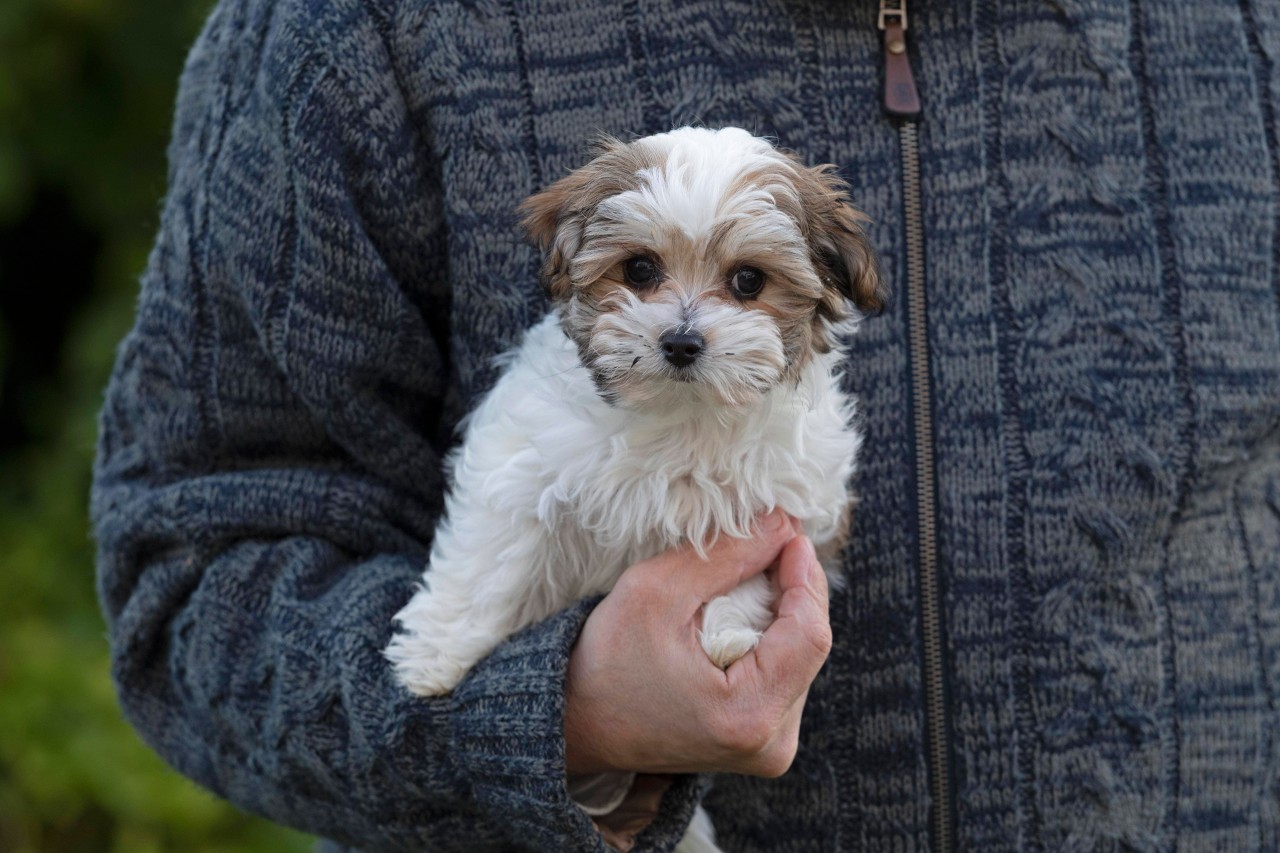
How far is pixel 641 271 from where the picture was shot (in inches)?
93.6

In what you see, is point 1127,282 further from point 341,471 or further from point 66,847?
point 66,847

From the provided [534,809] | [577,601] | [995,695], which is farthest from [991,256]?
[534,809]

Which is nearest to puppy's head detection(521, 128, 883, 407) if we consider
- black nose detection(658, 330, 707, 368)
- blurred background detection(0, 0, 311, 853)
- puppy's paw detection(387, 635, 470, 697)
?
black nose detection(658, 330, 707, 368)

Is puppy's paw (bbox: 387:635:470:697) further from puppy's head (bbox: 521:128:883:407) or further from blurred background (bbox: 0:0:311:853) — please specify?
blurred background (bbox: 0:0:311:853)

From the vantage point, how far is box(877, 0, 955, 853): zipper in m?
2.61

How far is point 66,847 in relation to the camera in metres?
5.20

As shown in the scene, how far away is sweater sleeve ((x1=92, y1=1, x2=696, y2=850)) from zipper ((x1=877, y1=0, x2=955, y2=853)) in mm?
557

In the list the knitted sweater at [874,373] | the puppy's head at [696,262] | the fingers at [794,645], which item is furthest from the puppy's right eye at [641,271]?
the fingers at [794,645]

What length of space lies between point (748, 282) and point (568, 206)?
1.17 feet

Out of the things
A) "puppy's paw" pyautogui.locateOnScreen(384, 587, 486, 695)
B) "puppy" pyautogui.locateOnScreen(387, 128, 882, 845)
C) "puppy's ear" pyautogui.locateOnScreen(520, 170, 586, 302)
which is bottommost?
"puppy's paw" pyautogui.locateOnScreen(384, 587, 486, 695)

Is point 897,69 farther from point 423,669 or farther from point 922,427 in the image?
point 423,669

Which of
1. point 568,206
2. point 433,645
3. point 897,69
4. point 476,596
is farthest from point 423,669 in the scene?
point 897,69

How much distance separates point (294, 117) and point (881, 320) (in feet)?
4.07

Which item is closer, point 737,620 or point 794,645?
point 794,645
